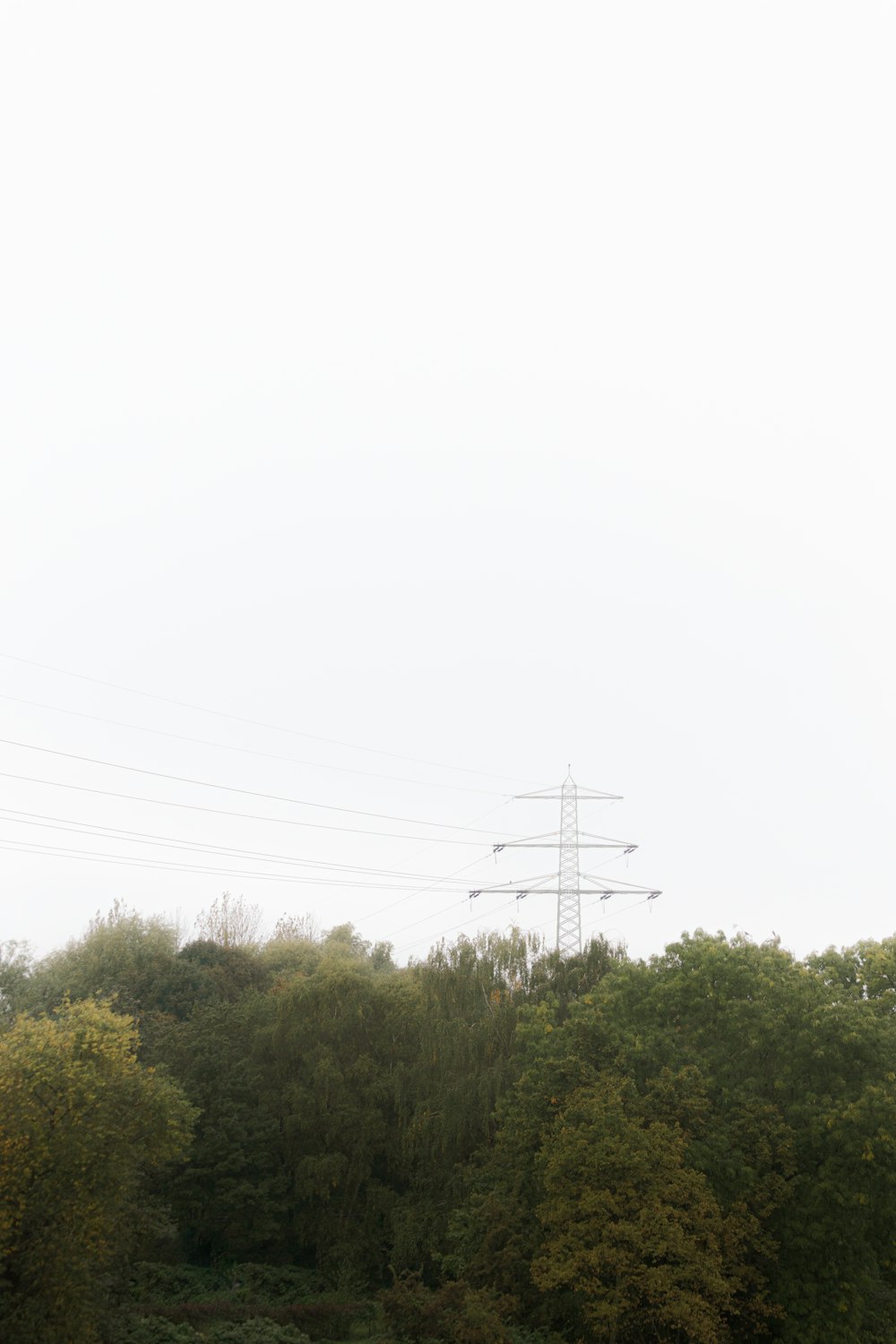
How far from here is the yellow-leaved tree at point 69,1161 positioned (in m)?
24.4

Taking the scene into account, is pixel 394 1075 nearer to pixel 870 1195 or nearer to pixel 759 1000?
pixel 759 1000

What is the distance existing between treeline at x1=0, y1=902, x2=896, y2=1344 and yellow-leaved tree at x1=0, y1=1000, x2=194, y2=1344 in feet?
0.25

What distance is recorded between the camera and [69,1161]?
25.7m

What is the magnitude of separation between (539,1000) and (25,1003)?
27.0 metres

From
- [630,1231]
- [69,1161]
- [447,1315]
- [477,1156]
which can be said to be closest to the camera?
[69,1161]

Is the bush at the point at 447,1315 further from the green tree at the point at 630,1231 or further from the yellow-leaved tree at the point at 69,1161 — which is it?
the yellow-leaved tree at the point at 69,1161

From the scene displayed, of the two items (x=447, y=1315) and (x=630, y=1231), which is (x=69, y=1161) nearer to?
(x=447, y=1315)

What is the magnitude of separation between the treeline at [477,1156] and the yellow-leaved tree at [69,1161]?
Answer: 0.25 feet

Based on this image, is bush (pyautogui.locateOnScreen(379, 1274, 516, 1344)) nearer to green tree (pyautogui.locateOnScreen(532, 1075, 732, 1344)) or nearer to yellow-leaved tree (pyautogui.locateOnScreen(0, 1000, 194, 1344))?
green tree (pyautogui.locateOnScreen(532, 1075, 732, 1344))

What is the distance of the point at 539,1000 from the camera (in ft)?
136

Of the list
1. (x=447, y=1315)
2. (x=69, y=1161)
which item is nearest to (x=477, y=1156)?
(x=447, y=1315)

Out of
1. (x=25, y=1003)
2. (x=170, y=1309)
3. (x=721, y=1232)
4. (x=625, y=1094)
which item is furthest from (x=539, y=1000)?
(x=25, y=1003)

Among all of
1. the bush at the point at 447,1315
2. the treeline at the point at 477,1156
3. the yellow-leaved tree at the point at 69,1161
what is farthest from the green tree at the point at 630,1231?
the yellow-leaved tree at the point at 69,1161

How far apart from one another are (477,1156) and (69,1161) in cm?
1692
